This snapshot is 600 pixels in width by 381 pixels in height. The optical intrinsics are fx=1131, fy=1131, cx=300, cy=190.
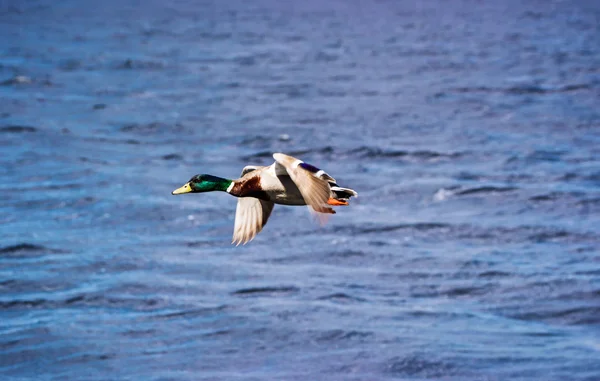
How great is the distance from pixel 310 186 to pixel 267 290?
86.4 ft

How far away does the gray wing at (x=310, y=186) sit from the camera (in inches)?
452

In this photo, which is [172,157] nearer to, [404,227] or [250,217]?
[404,227]

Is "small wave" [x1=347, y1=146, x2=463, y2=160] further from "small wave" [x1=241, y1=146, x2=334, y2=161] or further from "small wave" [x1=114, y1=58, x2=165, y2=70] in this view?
"small wave" [x1=114, y1=58, x2=165, y2=70]

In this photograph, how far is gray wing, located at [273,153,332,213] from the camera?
11.5 metres

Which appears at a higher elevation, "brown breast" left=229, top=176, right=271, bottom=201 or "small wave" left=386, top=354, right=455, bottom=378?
"brown breast" left=229, top=176, right=271, bottom=201

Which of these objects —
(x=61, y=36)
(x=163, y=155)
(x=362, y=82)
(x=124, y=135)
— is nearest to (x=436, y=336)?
(x=163, y=155)

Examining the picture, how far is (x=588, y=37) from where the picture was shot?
8381 cm

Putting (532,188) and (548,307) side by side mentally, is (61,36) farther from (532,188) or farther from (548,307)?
(548,307)

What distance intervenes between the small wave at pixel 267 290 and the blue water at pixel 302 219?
4.7 inches

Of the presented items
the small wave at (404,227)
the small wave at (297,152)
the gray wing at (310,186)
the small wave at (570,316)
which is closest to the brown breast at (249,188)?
the gray wing at (310,186)

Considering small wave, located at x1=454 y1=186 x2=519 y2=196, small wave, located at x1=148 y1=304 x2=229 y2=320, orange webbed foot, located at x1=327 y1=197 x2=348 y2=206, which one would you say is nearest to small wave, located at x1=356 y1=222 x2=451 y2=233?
small wave, located at x1=454 y1=186 x2=519 y2=196

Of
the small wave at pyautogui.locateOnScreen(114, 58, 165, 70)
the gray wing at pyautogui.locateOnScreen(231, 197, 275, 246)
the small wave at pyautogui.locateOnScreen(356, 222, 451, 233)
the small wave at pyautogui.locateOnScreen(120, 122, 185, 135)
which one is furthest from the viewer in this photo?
the small wave at pyautogui.locateOnScreen(114, 58, 165, 70)

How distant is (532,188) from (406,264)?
967cm

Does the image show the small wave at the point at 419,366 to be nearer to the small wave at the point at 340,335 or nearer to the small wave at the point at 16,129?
the small wave at the point at 340,335
